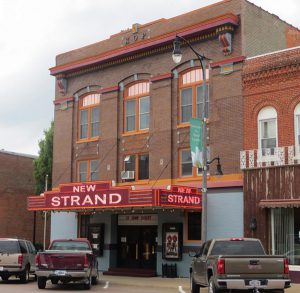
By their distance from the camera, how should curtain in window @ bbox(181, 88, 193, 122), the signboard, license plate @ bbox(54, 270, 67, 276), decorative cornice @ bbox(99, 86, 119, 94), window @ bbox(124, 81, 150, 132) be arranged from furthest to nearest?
1. decorative cornice @ bbox(99, 86, 119, 94)
2. window @ bbox(124, 81, 150, 132)
3. the signboard
4. curtain in window @ bbox(181, 88, 193, 122)
5. license plate @ bbox(54, 270, 67, 276)

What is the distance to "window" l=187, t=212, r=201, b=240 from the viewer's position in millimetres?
27639

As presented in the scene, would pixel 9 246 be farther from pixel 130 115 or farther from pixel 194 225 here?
pixel 130 115

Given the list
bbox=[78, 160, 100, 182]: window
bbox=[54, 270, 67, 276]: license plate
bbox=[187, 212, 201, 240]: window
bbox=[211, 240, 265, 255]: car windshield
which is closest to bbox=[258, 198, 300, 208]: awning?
bbox=[187, 212, 201, 240]: window

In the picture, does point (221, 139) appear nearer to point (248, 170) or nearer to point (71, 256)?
point (248, 170)

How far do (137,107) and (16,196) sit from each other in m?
19.3

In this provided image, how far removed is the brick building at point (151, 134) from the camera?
2652 centimetres

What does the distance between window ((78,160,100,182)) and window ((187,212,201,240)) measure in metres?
6.56

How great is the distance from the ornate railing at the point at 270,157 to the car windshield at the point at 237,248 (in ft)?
22.7

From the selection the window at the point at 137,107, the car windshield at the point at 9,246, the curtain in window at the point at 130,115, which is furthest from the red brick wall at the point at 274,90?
the car windshield at the point at 9,246

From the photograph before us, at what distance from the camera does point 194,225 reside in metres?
27.8

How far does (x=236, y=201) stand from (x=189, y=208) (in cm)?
208

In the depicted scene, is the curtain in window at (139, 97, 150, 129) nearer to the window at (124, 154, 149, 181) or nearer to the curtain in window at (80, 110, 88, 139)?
the window at (124, 154, 149, 181)

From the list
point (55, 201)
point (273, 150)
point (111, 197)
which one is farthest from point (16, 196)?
point (273, 150)

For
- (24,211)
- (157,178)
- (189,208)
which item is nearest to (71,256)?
(189,208)
